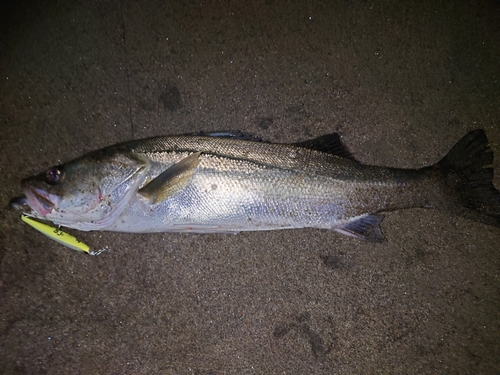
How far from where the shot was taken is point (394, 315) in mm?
2562

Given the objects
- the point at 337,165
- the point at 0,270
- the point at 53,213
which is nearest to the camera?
the point at 53,213

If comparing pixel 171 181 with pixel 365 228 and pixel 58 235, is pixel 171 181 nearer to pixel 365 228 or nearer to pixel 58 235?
pixel 58 235

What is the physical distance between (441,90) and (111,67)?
2.88 metres

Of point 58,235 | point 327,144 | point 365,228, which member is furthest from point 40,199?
point 365,228

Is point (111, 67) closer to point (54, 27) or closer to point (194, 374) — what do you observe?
point (54, 27)

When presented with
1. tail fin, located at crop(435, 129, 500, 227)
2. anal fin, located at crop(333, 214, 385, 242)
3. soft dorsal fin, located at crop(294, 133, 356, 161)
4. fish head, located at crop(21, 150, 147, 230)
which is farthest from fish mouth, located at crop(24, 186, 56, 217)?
tail fin, located at crop(435, 129, 500, 227)

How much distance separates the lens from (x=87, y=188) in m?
2.16

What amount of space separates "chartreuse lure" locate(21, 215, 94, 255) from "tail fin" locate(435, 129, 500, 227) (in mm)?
2850

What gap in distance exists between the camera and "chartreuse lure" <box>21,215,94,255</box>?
7.98 feet

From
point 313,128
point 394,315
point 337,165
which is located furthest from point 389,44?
point 394,315

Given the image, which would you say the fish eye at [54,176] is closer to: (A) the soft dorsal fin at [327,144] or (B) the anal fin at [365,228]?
(A) the soft dorsal fin at [327,144]

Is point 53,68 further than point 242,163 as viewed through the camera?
Yes

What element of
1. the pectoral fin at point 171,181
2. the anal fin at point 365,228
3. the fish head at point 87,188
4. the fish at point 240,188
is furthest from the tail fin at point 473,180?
the fish head at point 87,188

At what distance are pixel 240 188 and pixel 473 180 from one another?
5.80 feet
